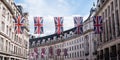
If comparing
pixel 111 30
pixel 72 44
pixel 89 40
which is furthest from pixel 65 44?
pixel 111 30

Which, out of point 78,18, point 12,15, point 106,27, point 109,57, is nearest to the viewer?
point 78,18

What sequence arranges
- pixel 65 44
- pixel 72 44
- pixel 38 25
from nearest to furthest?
pixel 38 25
pixel 72 44
pixel 65 44

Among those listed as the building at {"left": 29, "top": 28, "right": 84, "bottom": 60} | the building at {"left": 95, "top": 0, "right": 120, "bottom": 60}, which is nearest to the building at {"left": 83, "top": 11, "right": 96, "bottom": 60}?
the building at {"left": 29, "top": 28, "right": 84, "bottom": 60}

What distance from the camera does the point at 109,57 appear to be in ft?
162

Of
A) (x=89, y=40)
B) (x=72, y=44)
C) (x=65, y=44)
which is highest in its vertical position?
(x=65, y=44)

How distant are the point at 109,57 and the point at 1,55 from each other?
883 inches

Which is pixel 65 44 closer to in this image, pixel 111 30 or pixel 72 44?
pixel 72 44

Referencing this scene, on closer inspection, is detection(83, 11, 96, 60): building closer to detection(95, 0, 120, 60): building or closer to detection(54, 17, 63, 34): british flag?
detection(95, 0, 120, 60): building

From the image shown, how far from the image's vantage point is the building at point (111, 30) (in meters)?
42.8

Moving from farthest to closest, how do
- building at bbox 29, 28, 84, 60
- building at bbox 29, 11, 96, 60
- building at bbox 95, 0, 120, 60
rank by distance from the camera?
building at bbox 29, 28, 84, 60, building at bbox 29, 11, 96, 60, building at bbox 95, 0, 120, 60

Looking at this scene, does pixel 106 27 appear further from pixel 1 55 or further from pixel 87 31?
pixel 87 31

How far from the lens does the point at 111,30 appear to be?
48.1m

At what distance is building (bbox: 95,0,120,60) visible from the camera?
4275cm

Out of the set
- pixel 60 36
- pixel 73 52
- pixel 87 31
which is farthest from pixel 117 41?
pixel 60 36
